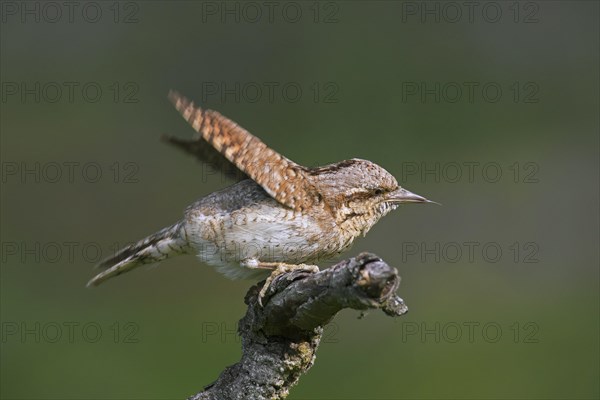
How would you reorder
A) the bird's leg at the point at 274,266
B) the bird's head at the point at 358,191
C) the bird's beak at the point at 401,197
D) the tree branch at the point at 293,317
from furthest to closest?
the bird's beak at the point at 401,197 → the bird's head at the point at 358,191 → the bird's leg at the point at 274,266 → the tree branch at the point at 293,317

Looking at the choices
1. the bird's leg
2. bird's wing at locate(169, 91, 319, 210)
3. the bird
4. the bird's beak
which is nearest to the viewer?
the bird's leg

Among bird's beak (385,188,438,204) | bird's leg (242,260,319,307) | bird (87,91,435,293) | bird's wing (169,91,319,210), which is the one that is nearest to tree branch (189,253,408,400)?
bird's leg (242,260,319,307)

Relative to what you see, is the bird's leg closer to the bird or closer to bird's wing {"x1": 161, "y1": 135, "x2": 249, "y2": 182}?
the bird

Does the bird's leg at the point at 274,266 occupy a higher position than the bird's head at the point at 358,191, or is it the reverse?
the bird's head at the point at 358,191

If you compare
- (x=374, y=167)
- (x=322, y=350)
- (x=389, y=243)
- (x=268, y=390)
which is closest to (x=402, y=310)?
(x=268, y=390)

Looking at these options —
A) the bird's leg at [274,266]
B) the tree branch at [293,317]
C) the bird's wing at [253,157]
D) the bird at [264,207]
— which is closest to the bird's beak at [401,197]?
the bird at [264,207]

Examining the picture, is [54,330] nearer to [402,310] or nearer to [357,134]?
[357,134]

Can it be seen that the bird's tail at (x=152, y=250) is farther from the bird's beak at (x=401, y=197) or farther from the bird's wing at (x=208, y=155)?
the bird's beak at (x=401, y=197)
